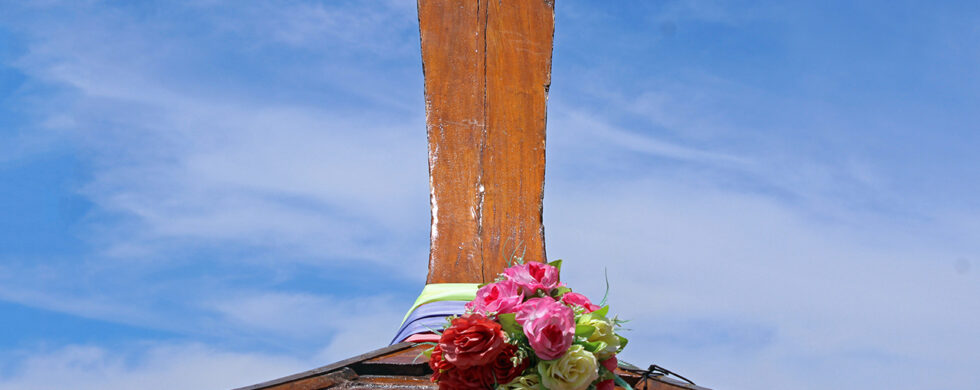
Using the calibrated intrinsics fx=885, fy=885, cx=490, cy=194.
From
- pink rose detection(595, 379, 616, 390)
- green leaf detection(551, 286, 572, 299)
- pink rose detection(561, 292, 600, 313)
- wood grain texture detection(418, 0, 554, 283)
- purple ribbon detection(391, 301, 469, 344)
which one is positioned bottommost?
pink rose detection(595, 379, 616, 390)

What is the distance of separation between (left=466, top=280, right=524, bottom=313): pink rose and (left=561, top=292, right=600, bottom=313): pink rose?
10cm

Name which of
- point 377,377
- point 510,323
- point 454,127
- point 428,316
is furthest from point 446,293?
point 510,323

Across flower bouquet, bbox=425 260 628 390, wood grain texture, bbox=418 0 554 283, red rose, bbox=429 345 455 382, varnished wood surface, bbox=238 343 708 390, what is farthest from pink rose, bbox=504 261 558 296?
wood grain texture, bbox=418 0 554 283

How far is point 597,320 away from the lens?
1857 millimetres

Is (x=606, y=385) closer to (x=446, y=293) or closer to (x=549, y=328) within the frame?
(x=549, y=328)

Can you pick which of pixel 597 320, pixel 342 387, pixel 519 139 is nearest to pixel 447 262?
pixel 519 139

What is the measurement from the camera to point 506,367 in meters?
1.80

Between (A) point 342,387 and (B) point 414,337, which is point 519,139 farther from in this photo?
(A) point 342,387

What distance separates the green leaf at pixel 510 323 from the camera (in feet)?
5.93

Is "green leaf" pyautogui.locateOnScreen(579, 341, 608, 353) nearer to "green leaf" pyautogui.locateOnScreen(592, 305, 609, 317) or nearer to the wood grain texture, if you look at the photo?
"green leaf" pyautogui.locateOnScreen(592, 305, 609, 317)

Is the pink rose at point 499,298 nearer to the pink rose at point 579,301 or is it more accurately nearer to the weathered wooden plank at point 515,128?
the pink rose at point 579,301

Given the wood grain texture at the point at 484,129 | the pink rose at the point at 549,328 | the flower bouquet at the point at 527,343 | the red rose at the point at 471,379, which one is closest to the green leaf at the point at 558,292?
the flower bouquet at the point at 527,343

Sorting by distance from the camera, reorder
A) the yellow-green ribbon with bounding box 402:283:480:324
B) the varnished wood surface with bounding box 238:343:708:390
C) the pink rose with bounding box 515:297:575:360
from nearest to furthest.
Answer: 1. the pink rose with bounding box 515:297:575:360
2. the varnished wood surface with bounding box 238:343:708:390
3. the yellow-green ribbon with bounding box 402:283:480:324

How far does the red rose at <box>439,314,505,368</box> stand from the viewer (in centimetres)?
177
